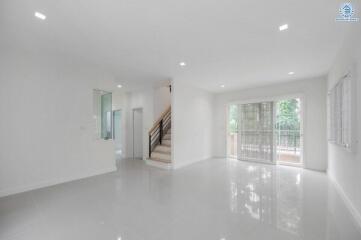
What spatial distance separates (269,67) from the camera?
432cm

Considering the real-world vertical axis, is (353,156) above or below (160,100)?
below

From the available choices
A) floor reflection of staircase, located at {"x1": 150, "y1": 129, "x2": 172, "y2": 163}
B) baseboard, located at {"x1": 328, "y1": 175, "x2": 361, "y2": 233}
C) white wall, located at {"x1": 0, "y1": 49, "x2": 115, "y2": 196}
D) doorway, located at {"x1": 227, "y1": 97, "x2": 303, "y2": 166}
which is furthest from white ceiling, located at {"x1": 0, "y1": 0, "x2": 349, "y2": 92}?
floor reflection of staircase, located at {"x1": 150, "y1": 129, "x2": 172, "y2": 163}

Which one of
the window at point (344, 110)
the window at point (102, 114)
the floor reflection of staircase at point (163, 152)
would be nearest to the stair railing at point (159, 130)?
the floor reflection of staircase at point (163, 152)

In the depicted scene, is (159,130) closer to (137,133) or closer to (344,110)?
(137,133)

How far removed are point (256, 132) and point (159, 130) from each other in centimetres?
373

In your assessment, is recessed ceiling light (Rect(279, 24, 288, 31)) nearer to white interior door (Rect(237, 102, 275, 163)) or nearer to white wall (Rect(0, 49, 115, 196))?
white interior door (Rect(237, 102, 275, 163))

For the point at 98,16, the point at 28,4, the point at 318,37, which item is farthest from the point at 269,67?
the point at 28,4

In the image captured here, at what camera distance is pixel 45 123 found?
3.76m

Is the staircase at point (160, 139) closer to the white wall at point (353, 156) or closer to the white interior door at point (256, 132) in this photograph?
the white interior door at point (256, 132)

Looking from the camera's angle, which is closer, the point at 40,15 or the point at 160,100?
the point at 40,15

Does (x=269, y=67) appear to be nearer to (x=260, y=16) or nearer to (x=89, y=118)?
(x=260, y=16)

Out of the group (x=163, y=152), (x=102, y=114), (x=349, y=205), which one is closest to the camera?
(x=349, y=205)

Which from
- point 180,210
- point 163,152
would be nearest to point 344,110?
point 180,210

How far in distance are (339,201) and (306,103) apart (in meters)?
3.23
